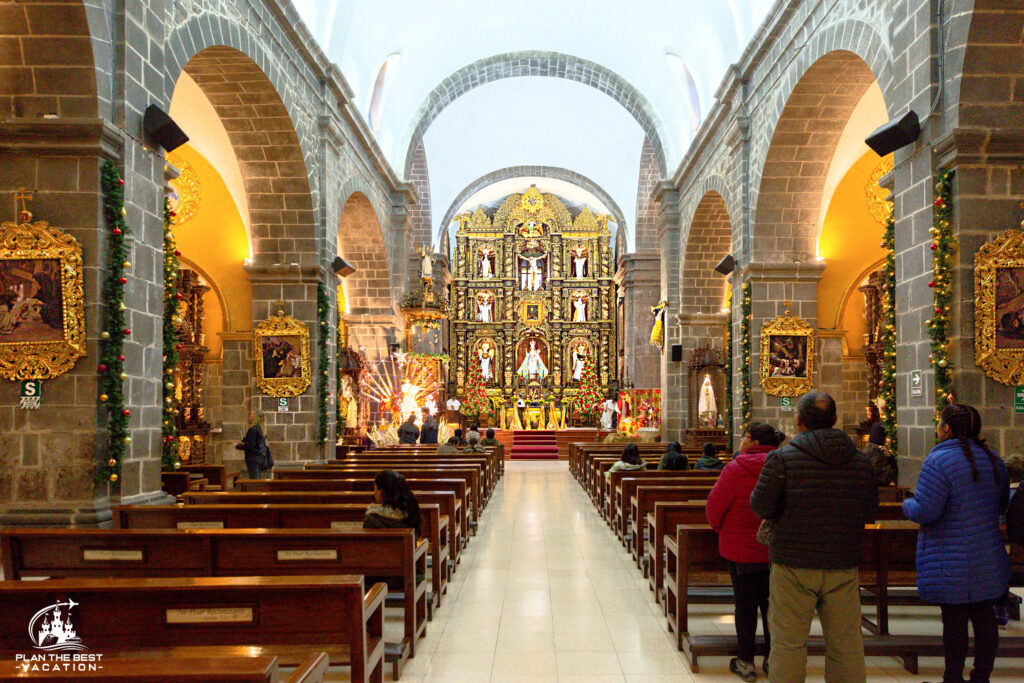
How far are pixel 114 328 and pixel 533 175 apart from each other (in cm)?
2436

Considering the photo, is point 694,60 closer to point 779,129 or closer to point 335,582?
point 779,129

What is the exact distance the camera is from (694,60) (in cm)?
1593

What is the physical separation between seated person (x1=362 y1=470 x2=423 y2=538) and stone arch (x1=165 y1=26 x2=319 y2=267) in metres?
6.12

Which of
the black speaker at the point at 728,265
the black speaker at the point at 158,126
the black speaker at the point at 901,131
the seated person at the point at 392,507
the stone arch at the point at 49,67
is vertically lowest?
the seated person at the point at 392,507

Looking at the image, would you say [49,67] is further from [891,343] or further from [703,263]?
[703,263]

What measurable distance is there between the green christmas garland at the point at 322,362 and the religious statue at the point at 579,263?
21.2 m

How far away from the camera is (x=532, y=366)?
3250 cm

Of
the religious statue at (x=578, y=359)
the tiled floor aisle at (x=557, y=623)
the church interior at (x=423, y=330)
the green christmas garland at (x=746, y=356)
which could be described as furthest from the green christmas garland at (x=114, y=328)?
the religious statue at (x=578, y=359)

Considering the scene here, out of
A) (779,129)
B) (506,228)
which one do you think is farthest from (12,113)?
(506,228)

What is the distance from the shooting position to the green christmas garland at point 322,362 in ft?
41.5

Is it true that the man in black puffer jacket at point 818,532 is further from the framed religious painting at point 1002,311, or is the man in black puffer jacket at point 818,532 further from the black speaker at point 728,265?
the black speaker at point 728,265

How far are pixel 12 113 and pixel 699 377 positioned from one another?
1385cm

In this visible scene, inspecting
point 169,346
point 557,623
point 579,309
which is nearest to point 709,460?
point 557,623

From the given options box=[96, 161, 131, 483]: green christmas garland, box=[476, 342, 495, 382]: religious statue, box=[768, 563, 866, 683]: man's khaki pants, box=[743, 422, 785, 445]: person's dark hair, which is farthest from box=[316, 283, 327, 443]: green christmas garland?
box=[476, 342, 495, 382]: religious statue
